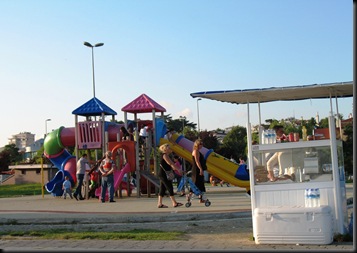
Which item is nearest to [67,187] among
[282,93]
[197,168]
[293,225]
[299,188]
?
[197,168]

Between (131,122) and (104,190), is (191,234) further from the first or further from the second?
(131,122)

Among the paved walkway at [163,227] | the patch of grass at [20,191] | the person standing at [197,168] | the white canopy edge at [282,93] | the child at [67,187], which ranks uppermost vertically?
the white canopy edge at [282,93]

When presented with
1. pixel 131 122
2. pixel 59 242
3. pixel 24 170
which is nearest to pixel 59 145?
pixel 131 122

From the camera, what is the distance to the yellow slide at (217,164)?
20.8 m

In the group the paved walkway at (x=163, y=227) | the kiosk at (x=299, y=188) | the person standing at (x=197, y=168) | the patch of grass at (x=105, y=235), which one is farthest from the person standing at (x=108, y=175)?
the kiosk at (x=299, y=188)

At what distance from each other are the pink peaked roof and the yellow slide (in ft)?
4.65

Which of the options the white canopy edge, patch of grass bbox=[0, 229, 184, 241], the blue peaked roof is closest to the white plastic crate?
patch of grass bbox=[0, 229, 184, 241]

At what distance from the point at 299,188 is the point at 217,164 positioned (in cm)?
1242

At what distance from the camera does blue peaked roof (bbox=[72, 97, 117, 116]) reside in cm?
2205

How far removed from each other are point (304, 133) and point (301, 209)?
192cm

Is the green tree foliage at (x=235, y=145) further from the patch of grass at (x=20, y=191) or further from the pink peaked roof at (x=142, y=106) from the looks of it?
the pink peaked roof at (x=142, y=106)

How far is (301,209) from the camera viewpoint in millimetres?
8555

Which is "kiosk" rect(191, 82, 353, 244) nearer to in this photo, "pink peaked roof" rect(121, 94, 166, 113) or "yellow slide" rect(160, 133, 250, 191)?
"yellow slide" rect(160, 133, 250, 191)

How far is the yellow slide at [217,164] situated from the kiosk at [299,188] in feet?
36.5
